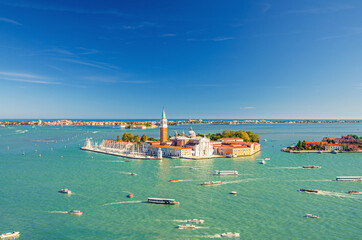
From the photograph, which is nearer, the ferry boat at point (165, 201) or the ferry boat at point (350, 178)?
the ferry boat at point (165, 201)

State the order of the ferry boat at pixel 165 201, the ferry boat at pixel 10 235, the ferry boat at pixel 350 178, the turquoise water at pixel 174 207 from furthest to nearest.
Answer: the ferry boat at pixel 350 178
the ferry boat at pixel 165 201
the turquoise water at pixel 174 207
the ferry boat at pixel 10 235

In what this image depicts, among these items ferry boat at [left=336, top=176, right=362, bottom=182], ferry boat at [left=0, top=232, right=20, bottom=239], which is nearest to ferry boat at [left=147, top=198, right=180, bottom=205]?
ferry boat at [left=0, top=232, right=20, bottom=239]

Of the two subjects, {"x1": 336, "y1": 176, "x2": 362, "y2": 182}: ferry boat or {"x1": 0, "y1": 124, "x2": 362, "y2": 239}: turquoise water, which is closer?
{"x1": 0, "y1": 124, "x2": 362, "y2": 239}: turquoise water

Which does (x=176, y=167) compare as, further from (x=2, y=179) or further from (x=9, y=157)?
(x=9, y=157)

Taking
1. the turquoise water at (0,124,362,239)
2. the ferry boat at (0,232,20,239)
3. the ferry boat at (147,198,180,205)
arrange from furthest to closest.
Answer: the ferry boat at (147,198,180,205) < the turquoise water at (0,124,362,239) < the ferry boat at (0,232,20,239)

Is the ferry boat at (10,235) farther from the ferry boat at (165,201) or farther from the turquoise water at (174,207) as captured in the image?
the ferry boat at (165,201)

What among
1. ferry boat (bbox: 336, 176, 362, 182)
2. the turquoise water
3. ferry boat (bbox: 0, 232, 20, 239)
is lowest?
ferry boat (bbox: 0, 232, 20, 239)

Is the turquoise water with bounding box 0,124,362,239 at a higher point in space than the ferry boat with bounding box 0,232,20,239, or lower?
higher

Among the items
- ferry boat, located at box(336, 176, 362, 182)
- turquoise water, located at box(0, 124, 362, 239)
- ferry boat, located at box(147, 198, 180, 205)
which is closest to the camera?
→ turquoise water, located at box(0, 124, 362, 239)

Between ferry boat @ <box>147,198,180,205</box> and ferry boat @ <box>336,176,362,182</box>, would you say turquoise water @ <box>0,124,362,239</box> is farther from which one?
ferry boat @ <box>336,176,362,182</box>

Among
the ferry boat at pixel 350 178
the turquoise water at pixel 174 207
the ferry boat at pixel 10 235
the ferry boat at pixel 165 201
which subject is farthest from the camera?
the ferry boat at pixel 350 178

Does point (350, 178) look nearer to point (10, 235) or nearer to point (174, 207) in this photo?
A: point (174, 207)

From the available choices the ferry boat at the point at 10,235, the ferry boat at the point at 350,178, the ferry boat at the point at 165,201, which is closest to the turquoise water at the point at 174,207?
the ferry boat at the point at 10,235
